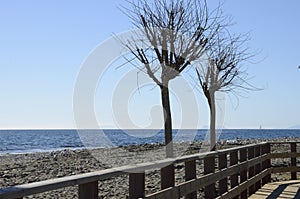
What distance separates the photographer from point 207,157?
19.5 feet

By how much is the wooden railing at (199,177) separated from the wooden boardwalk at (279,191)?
0.46ft

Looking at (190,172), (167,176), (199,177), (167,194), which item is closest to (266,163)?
(199,177)

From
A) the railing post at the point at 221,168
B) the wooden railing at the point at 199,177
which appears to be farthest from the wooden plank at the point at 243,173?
the railing post at the point at 221,168

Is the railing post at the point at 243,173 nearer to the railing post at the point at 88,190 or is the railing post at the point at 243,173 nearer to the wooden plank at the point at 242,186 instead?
the wooden plank at the point at 242,186

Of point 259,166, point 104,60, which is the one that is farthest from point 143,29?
point 259,166

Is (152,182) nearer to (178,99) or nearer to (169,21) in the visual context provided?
(178,99)

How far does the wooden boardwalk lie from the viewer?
822 cm

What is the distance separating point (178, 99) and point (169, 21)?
1.82 metres

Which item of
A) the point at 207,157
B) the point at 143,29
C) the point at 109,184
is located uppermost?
the point at 143,29

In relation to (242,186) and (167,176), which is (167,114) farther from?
(167,176)

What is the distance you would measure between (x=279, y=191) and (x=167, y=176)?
4.61m

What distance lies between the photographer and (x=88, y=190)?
11.1ft

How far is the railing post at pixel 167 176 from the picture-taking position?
4.71 m

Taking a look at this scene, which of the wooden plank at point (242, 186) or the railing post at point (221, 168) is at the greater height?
the railing post at point (221, 168)
